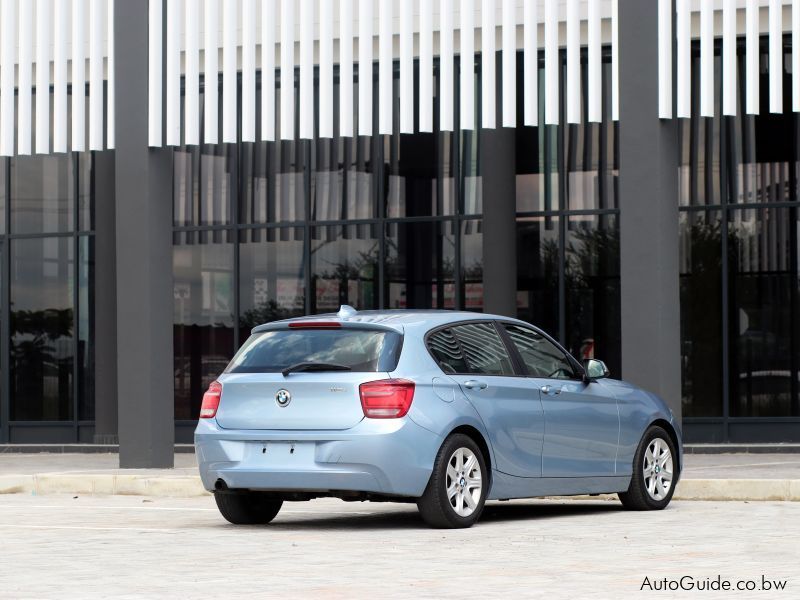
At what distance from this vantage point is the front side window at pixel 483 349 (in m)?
12.0

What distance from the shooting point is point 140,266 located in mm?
18047

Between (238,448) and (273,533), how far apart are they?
25.7 inches

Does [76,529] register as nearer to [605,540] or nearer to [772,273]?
[605,540]

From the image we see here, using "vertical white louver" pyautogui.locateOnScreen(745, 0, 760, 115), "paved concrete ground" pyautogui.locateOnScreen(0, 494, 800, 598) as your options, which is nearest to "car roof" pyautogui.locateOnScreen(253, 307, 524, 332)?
"paved concrete ground" pyautogui.locateOnScreen(0, 494, 800, 598)

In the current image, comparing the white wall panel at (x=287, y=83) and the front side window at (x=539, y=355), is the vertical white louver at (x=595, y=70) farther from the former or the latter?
→ the front side window at (x=539, y=355)

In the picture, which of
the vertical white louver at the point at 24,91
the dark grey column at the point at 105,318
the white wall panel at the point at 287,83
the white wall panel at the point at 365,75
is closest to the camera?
the white wall panel at the point at 365,75

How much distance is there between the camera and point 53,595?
798cm

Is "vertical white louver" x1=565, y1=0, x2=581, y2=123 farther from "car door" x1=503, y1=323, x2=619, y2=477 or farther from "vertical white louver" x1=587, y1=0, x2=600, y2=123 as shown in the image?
"car door" x1=503, y1=323, x2=619, y2=477

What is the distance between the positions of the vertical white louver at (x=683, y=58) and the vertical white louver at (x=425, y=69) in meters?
2.64

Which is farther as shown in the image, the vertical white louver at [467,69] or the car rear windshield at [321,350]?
the vertical white louver at [467,69]

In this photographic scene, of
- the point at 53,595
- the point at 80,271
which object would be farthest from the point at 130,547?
the point at 80,271

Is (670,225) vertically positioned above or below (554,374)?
above

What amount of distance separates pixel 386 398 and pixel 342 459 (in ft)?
1.68

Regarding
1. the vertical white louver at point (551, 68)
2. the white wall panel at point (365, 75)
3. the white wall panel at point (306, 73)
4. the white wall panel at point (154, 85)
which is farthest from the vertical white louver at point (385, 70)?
the white wall panel at point (154, 85)
